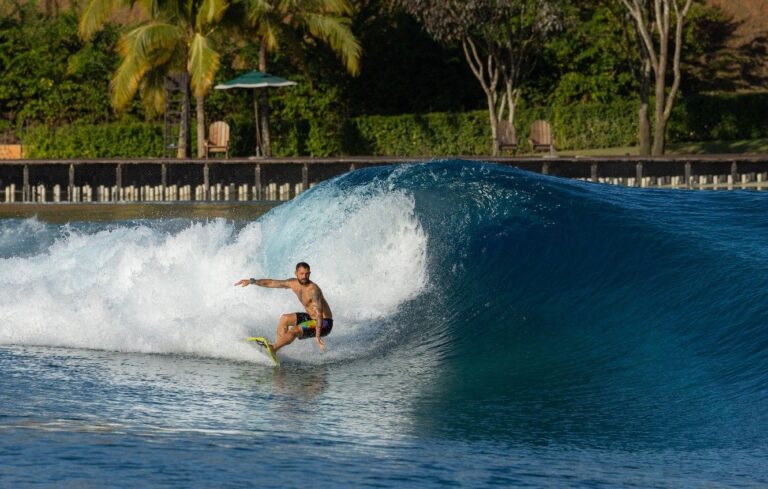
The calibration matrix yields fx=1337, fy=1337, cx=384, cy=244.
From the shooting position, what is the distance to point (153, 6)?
35.5 m

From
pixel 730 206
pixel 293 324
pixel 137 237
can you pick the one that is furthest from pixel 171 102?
pixel 293 324

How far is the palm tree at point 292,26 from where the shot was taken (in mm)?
35875

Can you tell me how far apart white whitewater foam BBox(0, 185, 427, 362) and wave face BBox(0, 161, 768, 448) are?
0.03 metres

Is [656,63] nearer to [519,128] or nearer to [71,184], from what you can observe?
[519,128]

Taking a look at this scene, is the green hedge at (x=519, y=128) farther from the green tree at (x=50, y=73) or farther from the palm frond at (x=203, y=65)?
the palm frond at (x=203, y=65)

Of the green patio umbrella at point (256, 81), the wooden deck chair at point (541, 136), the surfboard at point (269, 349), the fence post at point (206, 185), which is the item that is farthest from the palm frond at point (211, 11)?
the surfboard at point (269, 349)

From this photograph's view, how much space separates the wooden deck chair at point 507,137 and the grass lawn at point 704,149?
8.31ft

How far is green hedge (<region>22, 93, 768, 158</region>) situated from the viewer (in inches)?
1586

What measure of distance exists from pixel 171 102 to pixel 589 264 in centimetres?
2770

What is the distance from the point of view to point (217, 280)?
624 inches

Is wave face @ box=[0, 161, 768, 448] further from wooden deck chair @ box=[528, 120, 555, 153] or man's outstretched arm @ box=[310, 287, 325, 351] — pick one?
wooden deck chair @ box=[528, 120, 555, 153]

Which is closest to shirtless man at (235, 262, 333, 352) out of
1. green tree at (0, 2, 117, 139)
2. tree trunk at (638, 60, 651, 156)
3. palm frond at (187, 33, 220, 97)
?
palm frond at (187, 33, 220, 97)

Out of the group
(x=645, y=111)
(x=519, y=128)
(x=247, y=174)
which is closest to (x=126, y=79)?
(x=247, y=174)

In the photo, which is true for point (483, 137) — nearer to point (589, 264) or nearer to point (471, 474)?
point (589, 264)
